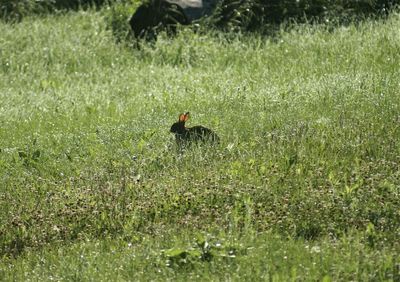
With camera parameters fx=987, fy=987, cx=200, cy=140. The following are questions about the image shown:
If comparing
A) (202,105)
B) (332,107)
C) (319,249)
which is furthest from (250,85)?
(319,249)

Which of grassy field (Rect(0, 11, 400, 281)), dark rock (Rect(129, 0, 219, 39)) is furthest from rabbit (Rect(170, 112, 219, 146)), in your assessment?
dark rock (Rect(129, 0, 219, 39))

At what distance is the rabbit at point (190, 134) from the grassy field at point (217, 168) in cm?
11

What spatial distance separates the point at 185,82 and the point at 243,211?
4.13m

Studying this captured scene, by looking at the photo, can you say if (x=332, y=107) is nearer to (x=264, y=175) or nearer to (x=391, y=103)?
(x=391, y=103)

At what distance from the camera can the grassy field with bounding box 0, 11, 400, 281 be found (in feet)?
20.0

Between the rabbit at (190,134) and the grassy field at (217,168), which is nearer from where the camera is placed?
the grassy field at (217,168)

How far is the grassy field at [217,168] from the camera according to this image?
20.0 feet

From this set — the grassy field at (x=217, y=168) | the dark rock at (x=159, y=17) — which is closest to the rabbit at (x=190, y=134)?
the grassy field at (x=217, y=168)

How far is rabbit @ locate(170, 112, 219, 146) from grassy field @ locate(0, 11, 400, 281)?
0.11 meters

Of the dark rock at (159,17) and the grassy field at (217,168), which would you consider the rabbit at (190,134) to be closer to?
the grassy field at (217,168)

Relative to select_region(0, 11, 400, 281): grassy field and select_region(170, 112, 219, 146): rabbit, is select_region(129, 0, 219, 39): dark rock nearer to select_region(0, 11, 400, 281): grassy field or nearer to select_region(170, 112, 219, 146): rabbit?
select_region(0, 11, 400, 281): grassy field

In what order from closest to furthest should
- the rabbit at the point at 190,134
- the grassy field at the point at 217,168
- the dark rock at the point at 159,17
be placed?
1. the grassy field at the point at 217,168
2. the rabbit at the point at 190,134
3. the dark rock at the point at 159,17

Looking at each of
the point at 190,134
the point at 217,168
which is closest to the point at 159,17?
the point at 190,134

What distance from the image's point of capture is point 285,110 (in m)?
8.84
